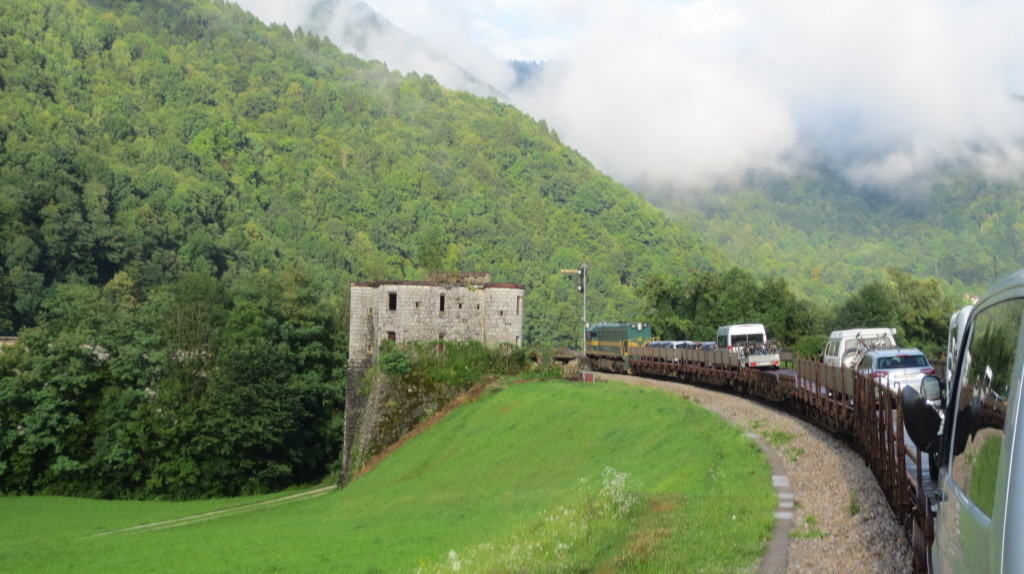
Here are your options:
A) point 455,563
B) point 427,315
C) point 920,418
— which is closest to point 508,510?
point 455,563

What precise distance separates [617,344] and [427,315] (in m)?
19.7

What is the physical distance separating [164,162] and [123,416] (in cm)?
13905

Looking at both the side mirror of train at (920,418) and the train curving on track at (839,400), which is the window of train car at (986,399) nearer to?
the side mirror of train at (920,418)

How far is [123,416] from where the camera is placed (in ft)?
229

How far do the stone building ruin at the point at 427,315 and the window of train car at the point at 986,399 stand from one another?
5464cm

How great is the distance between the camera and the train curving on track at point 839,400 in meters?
12.9

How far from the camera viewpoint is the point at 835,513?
1582 cm

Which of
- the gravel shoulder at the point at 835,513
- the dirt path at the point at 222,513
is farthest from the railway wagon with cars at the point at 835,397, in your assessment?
the dirt path at the point at 222,513

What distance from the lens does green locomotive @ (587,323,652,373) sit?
72.4m

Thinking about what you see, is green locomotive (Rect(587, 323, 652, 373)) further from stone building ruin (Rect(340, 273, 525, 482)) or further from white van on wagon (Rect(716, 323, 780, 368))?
white van on wagon (Rect(716, 323, 780, 368))

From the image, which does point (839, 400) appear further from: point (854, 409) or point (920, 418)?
point (920, 418)

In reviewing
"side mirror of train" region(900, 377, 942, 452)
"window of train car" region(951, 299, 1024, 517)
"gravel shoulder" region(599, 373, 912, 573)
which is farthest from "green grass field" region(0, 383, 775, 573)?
"window of train car" region(951, 299, 1024, 517)

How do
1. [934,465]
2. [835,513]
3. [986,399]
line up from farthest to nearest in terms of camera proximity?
[835,513] < [934,465] < [986,399]

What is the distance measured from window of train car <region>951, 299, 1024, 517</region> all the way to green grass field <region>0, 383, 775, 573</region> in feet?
23.0
